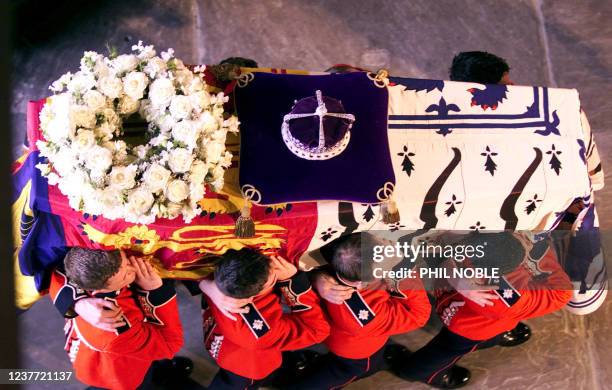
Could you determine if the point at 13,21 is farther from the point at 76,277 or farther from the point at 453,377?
the point at 453,377

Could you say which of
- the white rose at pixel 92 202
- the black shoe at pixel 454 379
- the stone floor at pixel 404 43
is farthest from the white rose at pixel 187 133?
the black shoe at pixel 454 379

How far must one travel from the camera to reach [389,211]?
7.13 feet

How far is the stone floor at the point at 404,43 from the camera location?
3.22m

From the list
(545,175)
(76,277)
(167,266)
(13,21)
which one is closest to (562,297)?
(545,175)

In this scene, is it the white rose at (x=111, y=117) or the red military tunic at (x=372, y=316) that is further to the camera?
the red military tunic at (x=372, y=316)

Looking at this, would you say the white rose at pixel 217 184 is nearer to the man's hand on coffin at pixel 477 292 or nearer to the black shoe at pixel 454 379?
the man's hand on coffin at pixel 477 292

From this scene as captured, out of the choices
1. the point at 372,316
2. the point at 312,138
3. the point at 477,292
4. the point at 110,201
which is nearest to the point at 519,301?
the point at 477,292

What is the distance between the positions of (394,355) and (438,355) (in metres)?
0.33

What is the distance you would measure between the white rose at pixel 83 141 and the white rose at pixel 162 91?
24 cm

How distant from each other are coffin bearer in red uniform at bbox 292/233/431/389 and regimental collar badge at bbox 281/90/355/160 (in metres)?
0.46

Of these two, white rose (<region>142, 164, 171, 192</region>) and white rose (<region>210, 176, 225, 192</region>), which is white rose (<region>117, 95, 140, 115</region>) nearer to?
white rose (<region>142, 164, 171, 192</region>)

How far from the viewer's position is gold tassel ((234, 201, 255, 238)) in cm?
206

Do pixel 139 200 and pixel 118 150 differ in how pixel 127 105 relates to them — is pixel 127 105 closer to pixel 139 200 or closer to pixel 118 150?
pixel 118 150

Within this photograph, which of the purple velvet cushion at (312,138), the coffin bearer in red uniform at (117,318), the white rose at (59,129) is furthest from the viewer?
the coffin bearer in red uniform at (117,318)
